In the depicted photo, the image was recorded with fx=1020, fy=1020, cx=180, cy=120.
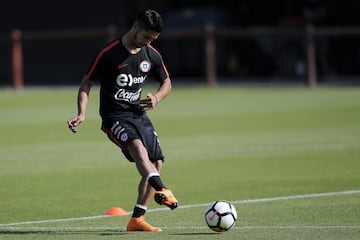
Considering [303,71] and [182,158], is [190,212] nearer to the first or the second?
[182,158]

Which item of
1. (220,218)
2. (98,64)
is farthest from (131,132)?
(220,218)

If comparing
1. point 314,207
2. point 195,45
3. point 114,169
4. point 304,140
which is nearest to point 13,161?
point 114,169

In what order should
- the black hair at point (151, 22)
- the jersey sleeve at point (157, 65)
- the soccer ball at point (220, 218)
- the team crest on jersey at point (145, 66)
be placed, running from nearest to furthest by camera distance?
the soccer ball at point (220, 218) < the black hair at point (151, 22) < the team crest on jersey at point (145, 66) < the jersey sleeve at point (157, 65)

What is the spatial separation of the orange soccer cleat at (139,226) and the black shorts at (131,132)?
59cm

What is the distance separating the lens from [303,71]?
128 ft

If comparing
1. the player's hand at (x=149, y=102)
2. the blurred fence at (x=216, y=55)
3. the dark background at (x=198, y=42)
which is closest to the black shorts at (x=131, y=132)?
the player's hand at (x=149, y=102)

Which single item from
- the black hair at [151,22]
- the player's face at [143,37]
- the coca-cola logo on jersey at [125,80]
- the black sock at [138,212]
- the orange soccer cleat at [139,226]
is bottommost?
the orange soccer cleat at [139,226]

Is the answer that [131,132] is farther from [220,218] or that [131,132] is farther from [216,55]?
[216,55]

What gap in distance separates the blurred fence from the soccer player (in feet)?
81.3

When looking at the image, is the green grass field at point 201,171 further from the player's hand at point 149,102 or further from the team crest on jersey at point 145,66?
the team crest on jersey at point 145,66

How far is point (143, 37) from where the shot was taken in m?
9.74

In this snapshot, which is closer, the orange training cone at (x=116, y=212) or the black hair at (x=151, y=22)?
the black hair at (x=151, y=22)

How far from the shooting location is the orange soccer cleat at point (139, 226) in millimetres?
9867

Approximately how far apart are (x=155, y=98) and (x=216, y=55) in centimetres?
3448
